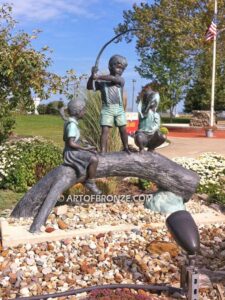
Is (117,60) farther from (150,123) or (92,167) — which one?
(92,167)

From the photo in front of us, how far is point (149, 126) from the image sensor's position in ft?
21.3

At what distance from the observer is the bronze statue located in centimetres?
643

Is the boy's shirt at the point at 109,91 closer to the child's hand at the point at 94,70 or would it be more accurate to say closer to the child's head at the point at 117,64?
the child's head at the point at 117,64

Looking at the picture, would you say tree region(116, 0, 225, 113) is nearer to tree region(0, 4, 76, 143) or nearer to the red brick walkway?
the red brick walkway

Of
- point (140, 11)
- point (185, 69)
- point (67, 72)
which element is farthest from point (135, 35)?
point (67, 72)

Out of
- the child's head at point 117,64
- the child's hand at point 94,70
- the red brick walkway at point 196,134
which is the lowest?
the red brick walkway at point 196,134

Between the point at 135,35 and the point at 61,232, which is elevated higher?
the point at 135,35

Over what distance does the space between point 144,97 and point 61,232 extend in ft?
7.45

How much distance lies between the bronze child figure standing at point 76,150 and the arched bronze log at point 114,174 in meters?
0.11

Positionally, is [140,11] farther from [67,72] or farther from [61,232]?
[61,232]

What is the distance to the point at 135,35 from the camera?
2947cm

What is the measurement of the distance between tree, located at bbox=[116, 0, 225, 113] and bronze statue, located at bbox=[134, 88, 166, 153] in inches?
801

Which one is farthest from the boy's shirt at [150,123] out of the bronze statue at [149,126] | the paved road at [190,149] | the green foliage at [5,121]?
the paved road at [190,149]

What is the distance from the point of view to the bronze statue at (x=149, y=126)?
6.43m
